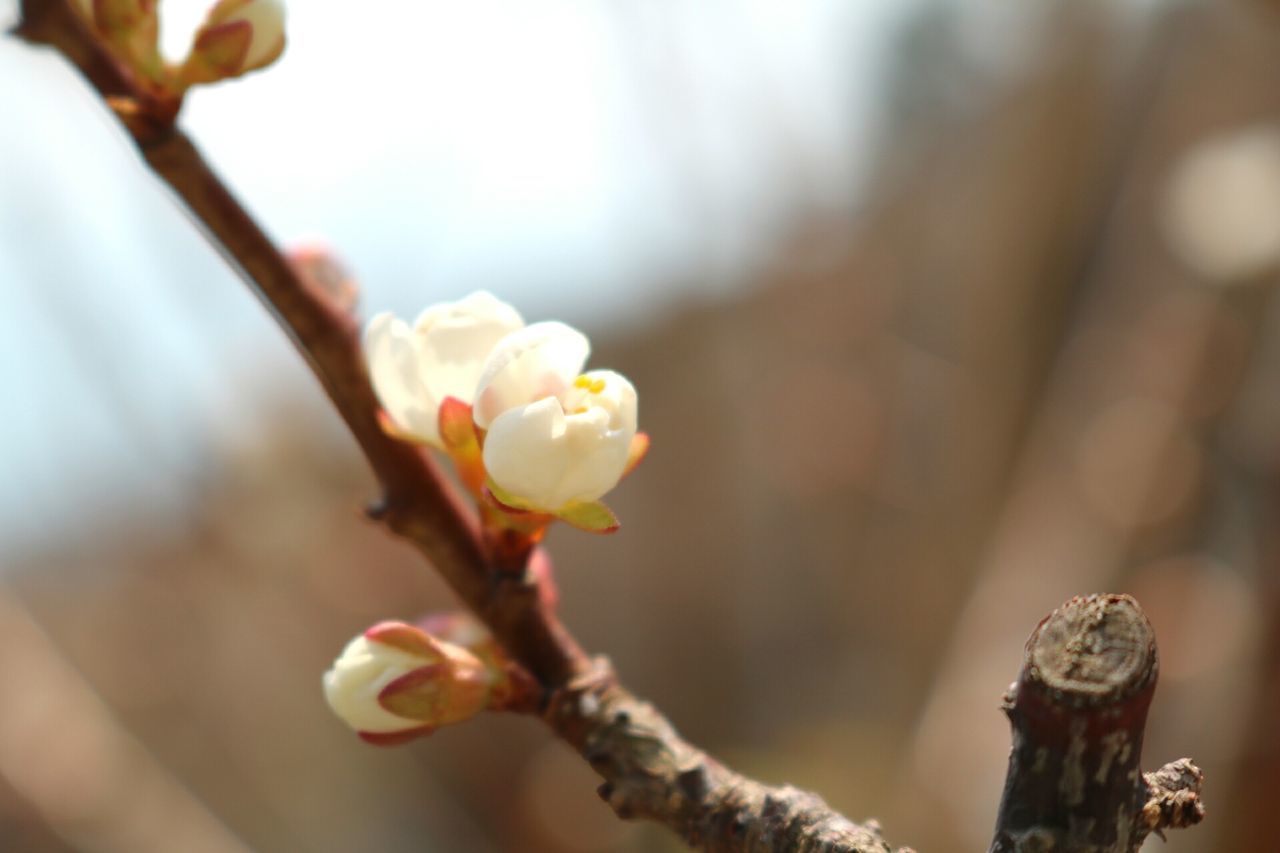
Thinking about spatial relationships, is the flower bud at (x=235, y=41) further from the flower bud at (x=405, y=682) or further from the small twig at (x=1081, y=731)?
the small twig at (x=1081, y=731)

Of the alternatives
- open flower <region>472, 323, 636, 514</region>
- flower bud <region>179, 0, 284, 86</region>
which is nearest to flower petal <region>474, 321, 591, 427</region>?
open flower <region>472, 323, 636, 514</region>

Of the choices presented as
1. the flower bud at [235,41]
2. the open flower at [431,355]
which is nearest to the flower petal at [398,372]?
the open flower at [431,355]

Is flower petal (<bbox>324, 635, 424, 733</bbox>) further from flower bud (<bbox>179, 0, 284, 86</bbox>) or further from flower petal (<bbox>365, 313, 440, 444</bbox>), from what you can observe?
flower bud (<bbox>179, 0, 284, 86</bbox>)

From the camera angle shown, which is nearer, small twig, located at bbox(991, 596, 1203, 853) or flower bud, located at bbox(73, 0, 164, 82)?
small twig, located at bbox(991, 596, 1203, 853)

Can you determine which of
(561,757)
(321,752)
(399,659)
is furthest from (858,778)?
(399,659)

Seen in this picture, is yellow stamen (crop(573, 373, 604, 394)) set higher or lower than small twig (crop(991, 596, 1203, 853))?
higher

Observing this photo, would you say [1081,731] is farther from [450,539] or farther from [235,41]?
[235,41]

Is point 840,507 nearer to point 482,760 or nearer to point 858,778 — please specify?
point 858,778
